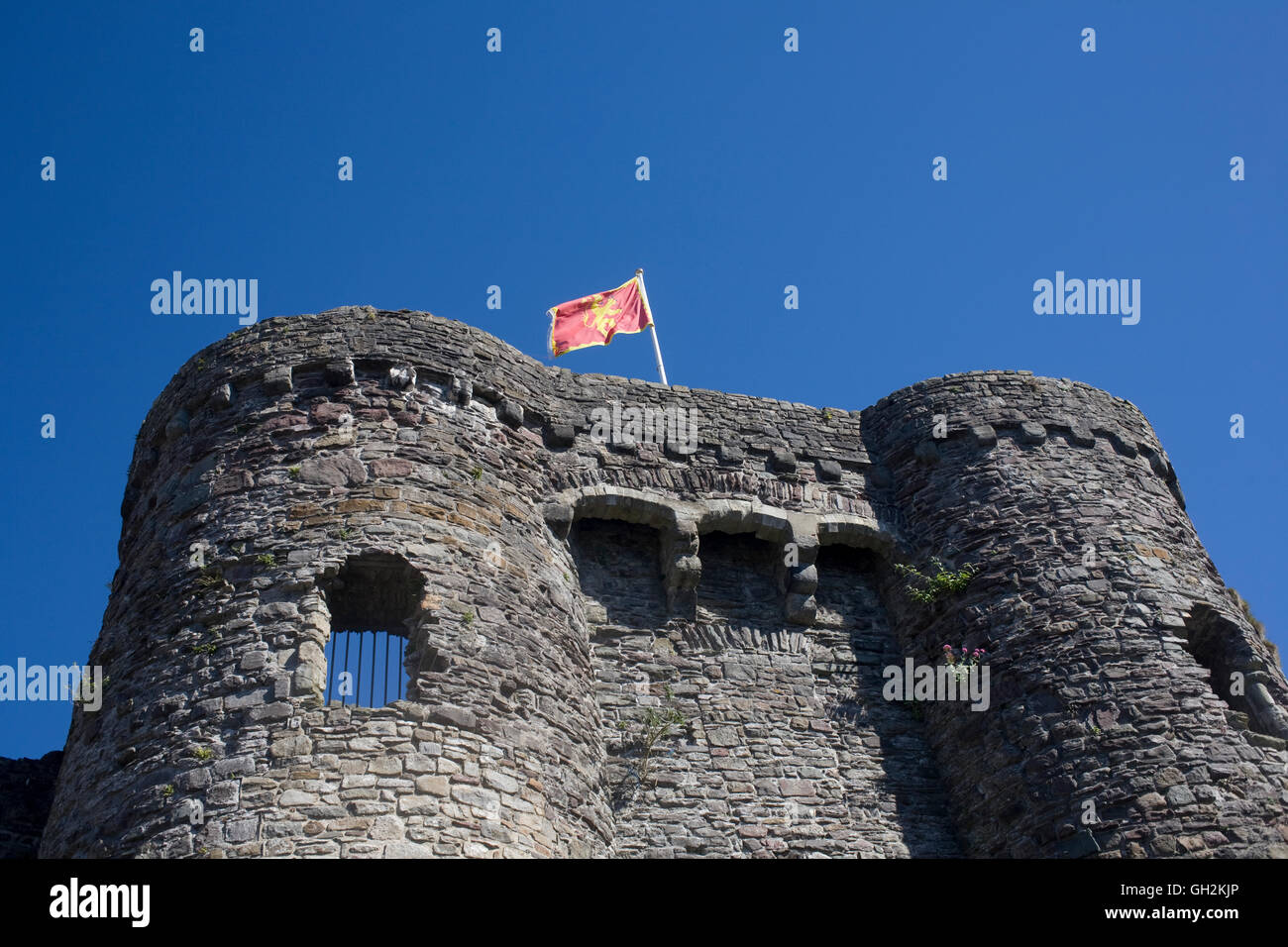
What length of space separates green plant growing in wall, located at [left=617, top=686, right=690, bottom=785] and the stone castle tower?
0.14ft

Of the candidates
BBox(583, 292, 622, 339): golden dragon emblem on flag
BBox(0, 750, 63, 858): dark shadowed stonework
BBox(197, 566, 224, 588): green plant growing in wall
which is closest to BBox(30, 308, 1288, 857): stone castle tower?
BBox(197, 566, 224, 588): green plant growing in wall

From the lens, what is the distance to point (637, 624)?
525 inches

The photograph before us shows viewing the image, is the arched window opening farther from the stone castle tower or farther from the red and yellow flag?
the red and yellow flag

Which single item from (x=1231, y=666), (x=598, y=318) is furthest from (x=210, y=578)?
(x=1231, y=666)

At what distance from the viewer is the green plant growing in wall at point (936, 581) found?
538 inches

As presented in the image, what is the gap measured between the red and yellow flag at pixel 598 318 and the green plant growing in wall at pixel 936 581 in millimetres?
4630

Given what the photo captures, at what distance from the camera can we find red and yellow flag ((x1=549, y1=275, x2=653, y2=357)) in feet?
54.0

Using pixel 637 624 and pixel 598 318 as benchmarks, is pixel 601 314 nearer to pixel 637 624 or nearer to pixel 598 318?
Result: pixel 598 318

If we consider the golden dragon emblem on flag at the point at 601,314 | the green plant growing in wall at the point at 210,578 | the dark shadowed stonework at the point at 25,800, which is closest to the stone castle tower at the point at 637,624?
the green plant growing in wall at the point at 210,578

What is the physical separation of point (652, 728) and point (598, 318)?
582 centimetres

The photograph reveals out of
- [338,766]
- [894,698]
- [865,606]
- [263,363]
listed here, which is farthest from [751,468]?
[338,766]

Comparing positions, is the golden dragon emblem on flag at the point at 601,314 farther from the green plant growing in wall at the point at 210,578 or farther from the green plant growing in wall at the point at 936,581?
the green plant growing in wall at the point at 210,578

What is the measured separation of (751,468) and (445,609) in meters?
4.29

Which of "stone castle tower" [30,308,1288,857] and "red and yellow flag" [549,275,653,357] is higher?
"red and yellow flag" [549,275,653,357]
